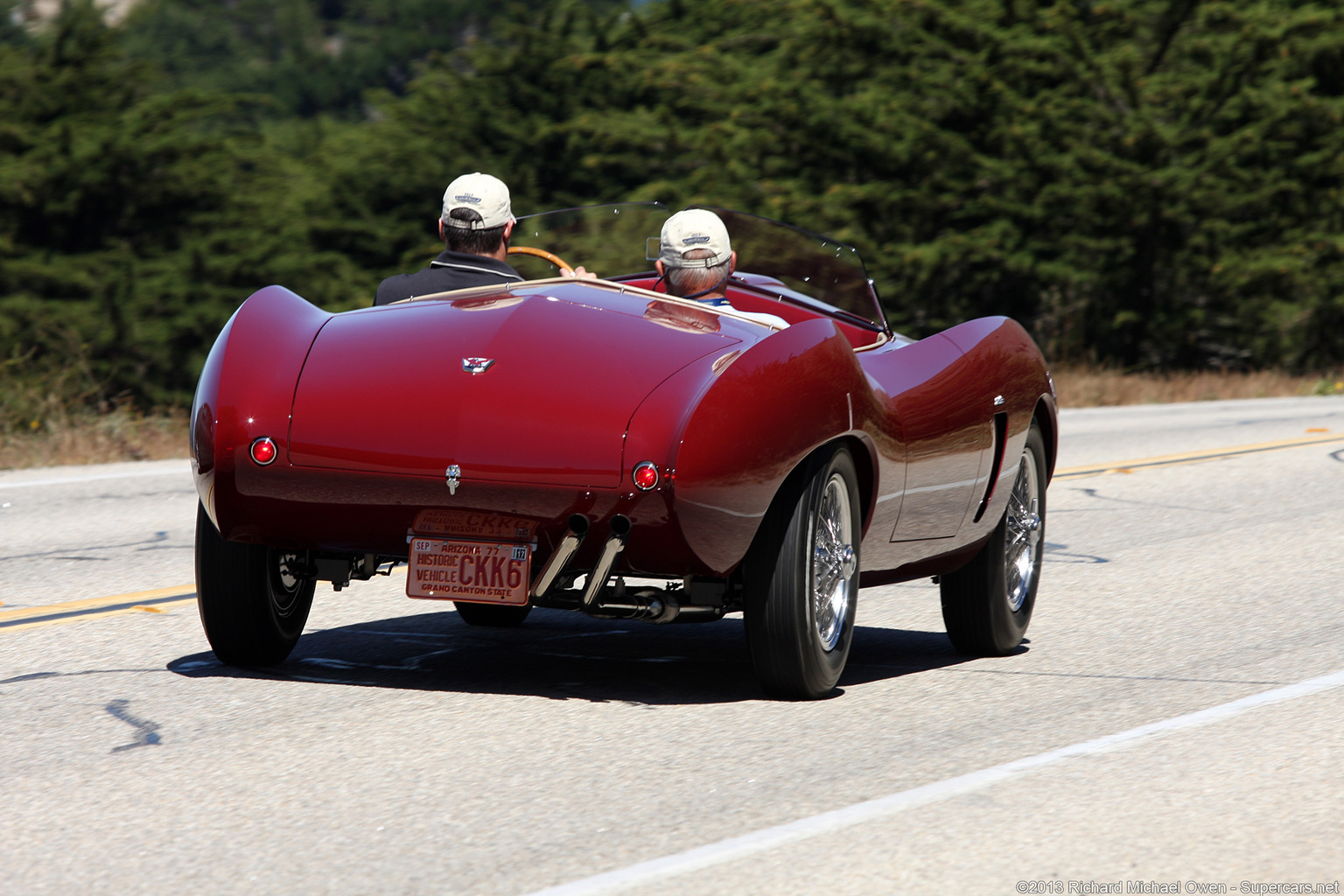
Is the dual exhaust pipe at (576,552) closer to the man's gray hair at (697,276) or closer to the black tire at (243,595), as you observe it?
the black tire at (243,595)

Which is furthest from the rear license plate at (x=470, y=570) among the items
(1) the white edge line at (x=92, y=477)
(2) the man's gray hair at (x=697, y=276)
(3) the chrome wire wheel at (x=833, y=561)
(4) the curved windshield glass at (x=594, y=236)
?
(1) the white edge line at (x=92, y=477)

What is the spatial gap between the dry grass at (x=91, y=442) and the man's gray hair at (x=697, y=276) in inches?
299

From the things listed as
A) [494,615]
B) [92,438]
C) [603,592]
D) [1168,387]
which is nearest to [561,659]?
[494,615]

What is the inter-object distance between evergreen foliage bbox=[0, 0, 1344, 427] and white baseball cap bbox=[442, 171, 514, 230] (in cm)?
2342

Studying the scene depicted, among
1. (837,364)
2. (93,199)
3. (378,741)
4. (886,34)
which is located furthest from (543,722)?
(93,199)

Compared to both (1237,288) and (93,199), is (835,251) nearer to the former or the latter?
(1237,288)

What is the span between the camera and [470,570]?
4961 millimetres

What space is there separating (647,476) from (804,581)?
0.65m

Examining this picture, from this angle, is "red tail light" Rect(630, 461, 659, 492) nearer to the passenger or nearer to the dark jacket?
the passenger

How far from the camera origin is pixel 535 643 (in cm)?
644

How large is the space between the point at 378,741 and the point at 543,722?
1.61 ft

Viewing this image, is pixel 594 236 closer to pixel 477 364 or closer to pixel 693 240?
pixel 693 240

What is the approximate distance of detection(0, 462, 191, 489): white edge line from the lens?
11156 millimetres

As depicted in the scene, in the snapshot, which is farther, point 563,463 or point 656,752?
point 563,463
